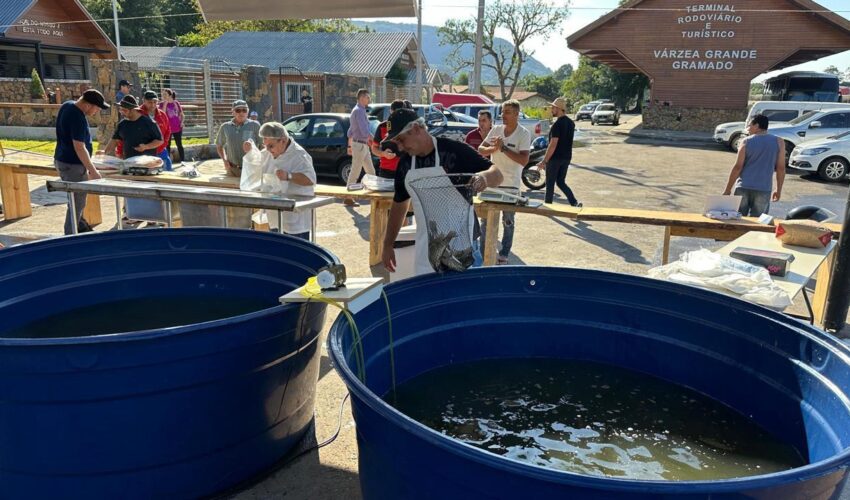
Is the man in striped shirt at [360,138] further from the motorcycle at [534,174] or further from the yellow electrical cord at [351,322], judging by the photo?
the yellow electrical cord at [351,322]

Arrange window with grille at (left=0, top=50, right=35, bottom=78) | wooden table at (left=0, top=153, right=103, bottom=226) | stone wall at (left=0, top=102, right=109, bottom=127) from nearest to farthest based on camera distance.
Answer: wooden table at (left=0, top=153, right=103, bottom=226)
stone wall at (left=0, top=102, right=109, bottom=127)
window with grille at (left=0, top=50, right=35, bottom=78)

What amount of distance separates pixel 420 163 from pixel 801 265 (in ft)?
9.53

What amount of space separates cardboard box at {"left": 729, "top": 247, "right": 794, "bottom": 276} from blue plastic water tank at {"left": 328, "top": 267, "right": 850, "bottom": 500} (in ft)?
4.19

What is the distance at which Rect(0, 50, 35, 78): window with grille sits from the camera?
27.8 m

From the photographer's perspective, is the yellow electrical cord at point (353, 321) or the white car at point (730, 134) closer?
the yellow electrical cord at point (353, 321)

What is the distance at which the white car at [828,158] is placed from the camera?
1506 cm

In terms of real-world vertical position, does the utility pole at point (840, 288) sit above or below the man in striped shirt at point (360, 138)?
below

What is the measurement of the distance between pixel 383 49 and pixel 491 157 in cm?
3119

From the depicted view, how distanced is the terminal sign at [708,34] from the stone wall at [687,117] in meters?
2.09

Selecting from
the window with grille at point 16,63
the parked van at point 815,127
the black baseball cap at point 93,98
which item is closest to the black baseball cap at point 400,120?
the black baseball cap at point 93,98

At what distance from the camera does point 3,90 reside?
79.7 ft

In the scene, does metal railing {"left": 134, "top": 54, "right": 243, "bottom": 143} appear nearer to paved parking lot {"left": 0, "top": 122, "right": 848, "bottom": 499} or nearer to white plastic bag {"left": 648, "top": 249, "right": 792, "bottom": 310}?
paved parking lot {"left": 0, "top": 122, "right": 848, "bottom": 499}

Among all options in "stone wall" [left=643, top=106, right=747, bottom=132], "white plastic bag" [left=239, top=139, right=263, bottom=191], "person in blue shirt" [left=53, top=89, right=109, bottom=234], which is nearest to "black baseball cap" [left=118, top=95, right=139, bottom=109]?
"person in blue shirt" [left=53, top=89, right=109, bottom=234]

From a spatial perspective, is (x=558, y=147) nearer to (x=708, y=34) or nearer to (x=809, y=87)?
(x=809, y=87)
